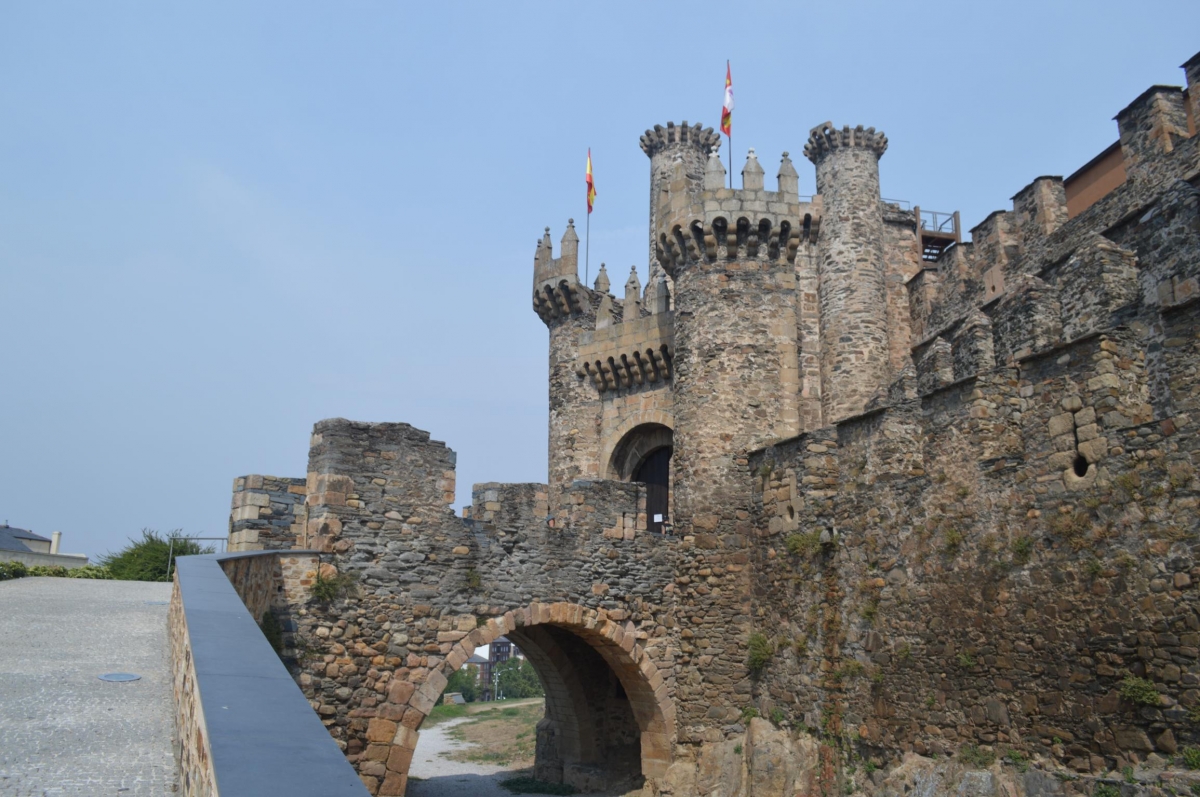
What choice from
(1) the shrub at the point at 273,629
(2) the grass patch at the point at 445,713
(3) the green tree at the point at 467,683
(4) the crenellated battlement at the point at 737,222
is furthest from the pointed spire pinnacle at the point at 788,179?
(3) the green tree at the point at 467,683

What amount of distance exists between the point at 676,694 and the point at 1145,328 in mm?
8600

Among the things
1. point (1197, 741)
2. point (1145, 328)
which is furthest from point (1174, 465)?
point (1197, 741)

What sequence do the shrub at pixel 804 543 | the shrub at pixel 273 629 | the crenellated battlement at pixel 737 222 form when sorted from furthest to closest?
the crenellated battlement at pixel 737 222
the shrub at pixel 804 543
the shrub at pixel 273 629

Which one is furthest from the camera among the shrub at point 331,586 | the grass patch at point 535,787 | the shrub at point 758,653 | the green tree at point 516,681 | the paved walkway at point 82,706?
the green tree at point 516,681

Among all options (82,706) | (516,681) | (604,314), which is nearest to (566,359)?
(604,314)

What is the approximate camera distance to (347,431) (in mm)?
13461

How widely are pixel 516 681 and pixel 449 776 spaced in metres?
48.3

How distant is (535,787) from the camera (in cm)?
1959

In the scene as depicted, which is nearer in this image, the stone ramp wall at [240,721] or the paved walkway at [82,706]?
the stone ramp wall at [240,721]

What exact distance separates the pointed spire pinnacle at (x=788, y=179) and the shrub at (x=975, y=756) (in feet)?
31.1

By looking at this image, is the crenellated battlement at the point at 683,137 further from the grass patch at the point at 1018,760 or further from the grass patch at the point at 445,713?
the grass patch at the point at 445,713

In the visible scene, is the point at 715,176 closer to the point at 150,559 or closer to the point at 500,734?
the point at 150,559

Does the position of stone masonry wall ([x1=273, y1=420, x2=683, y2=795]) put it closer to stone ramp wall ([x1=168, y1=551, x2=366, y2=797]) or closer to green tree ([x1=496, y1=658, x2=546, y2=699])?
stone ramp wall ([x1=168, y1=551, x2=366, y2=797])

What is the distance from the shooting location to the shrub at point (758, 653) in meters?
14.8
